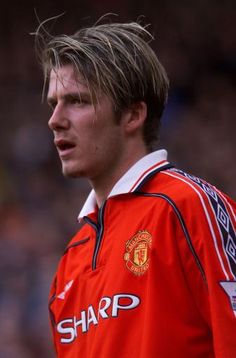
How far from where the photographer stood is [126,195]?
228cm

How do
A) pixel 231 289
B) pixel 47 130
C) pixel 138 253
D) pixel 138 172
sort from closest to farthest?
pixel 231 289 < pixel 138 253 < pixel 138 172 < pixel 47 130

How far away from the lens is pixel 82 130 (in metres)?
2.29

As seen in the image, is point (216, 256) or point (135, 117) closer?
point (216, 256)

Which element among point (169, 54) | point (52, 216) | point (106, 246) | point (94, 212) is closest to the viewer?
point (106, 246)

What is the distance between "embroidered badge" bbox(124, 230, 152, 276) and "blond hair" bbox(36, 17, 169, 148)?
0.35 m

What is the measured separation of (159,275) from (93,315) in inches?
9.7

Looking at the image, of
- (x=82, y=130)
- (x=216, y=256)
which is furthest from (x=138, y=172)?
(x=216, y=256)

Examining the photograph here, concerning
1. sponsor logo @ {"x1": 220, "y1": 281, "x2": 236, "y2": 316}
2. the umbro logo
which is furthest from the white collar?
sponsor logo @ {"x1": 220, "y1": 281, "x2": 236, "y2": 316}

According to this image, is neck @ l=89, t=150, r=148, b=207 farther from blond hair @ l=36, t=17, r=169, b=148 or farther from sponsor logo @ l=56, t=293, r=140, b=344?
sponsor logo @ l=56, t=293, r=140, b=344

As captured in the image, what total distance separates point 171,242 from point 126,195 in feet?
0.90

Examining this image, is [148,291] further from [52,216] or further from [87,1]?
[87,1]

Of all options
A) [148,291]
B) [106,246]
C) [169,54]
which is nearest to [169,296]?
[148,291]

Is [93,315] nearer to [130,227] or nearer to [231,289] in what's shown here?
[130,227]

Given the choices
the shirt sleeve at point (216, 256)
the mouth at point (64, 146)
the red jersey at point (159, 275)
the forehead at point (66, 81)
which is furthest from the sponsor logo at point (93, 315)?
the forehead at point (66, 81)
